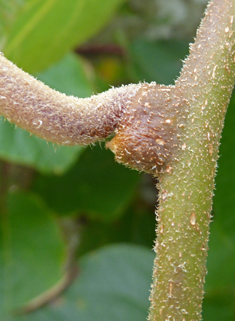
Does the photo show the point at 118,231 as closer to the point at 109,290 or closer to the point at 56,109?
the point at 109,290

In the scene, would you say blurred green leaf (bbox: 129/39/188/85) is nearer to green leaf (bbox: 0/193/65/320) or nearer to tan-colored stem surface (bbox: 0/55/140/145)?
green leaf (bbox: 0/193/65/320)

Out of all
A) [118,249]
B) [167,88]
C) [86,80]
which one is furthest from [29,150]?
[167,88]

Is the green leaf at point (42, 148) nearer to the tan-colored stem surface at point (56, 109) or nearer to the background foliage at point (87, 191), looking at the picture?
the background foliage at point (87, 191)

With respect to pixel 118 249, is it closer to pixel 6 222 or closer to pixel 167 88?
pixel 6 222

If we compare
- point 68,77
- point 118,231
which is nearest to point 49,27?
point 68,77

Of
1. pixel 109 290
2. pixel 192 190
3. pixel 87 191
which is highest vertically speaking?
pixel 87 191

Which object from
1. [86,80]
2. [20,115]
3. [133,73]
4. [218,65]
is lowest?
[20,115]
